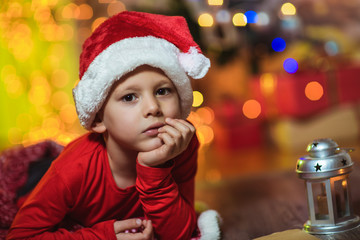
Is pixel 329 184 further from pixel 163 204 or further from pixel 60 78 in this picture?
pixel 60 78

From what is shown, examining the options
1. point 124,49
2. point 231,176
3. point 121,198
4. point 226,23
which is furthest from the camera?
point 226,23

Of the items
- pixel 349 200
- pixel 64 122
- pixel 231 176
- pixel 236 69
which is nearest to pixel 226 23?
pixel 236 69

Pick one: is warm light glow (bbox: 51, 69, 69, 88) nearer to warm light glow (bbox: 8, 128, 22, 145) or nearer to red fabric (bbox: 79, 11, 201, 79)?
warm light glow (bbox: 8, 128, 22, 145)

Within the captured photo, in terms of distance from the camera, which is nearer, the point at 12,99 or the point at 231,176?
the point at 231,176

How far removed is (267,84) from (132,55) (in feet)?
6.67

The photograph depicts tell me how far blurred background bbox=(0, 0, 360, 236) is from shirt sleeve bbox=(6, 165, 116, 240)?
1502mm

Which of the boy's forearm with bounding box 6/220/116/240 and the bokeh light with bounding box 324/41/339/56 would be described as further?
the bokeh light with bounding box 324/41/339/56

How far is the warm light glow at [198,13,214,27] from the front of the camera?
311 centimetres

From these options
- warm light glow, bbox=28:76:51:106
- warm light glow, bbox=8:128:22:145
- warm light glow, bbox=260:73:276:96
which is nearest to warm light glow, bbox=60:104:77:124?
warm light glow, bbox=28:76:51:106

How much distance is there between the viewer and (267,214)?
1.23 m

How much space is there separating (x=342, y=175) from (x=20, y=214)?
0.72 meters

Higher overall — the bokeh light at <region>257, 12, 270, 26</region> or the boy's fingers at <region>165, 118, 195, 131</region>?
the bokeh light at <region>257, 12, 270, 26</region>

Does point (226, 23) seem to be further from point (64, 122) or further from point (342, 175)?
point (342, 175)

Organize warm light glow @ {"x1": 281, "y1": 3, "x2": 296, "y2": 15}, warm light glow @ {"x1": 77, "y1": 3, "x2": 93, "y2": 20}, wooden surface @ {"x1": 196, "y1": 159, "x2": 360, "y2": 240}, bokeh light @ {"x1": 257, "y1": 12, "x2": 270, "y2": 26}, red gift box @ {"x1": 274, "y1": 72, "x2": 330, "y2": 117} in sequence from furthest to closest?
1. warm light glow @ {"x1": 77, "y1": 3, "x2": 93, "y2": 20}
2. bokeh light @ {"x1": 257, "y1": 12, "x2": 270, "y2": 26}
3. warm light glow @ {"x1": 281, "y1": 3, "x2": 296, "y2": 15}
4. red gift box @ {"x1": 274, "y1": 72, "x2": 330, "y2": 117}
5. wooden surface @ {"x1": 196, "y1": 159, "x2": 360, "y2": 240}
